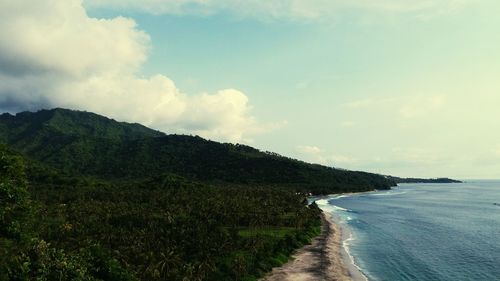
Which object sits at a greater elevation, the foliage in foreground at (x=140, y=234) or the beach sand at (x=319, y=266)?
the foliage in foreground at (x=140, y=234)

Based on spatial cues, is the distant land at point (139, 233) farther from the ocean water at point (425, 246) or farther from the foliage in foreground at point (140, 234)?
the ocean water at point (425, 246)


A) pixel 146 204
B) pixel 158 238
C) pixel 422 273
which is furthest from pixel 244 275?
pixel 146 204

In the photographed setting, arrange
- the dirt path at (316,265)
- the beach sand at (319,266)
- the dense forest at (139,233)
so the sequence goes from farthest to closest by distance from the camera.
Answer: the beach sand at (319,266) < the dirt path at (316,265) < the dense forest at (139,233)

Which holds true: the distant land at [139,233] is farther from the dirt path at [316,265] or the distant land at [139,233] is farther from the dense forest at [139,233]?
the dirt path at [316,265]

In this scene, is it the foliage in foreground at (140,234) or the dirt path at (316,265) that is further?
the dirt path at (316,265)

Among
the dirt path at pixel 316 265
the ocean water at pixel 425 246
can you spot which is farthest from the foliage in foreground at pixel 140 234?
the ocean water at pixel 425 246

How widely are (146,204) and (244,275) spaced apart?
231 ft

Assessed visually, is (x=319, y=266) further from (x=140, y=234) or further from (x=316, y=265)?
(x=140, y=234)

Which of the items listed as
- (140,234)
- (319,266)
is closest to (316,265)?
(319,266)

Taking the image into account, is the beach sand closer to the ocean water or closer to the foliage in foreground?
the foliage in foreground

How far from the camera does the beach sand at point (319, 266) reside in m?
91.4

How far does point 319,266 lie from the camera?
99438 millimetres

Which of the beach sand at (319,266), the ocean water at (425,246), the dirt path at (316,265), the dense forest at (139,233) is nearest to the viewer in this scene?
the dense forest at (139,233)

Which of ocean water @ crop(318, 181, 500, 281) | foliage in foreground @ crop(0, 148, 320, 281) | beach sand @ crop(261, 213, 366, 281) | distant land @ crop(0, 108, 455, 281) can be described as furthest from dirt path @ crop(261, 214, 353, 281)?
ocean water @ crop(318, 181, 500, 281)
